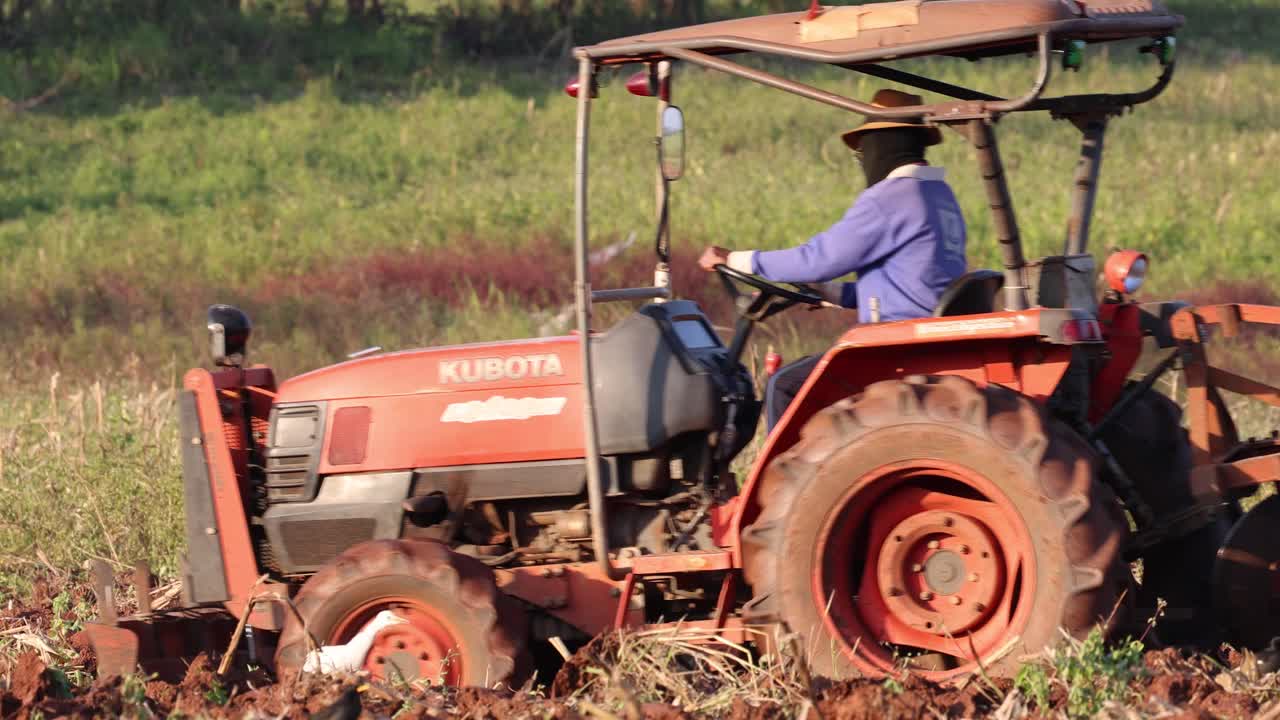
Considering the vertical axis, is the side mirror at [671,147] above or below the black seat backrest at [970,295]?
above

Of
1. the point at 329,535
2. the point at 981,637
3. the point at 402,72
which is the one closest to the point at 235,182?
the point at 402,72

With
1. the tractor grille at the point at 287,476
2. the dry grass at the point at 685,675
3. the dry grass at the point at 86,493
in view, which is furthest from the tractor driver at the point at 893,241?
the dry grass at the point at 86,493

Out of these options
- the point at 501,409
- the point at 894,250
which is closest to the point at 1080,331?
the point at 894,250

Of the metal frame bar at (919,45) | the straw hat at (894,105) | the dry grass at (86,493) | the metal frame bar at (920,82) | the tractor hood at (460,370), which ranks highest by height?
the metal frame bar at (919,45)

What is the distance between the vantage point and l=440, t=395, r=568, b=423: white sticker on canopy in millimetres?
5570

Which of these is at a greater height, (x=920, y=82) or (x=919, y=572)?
(x=920, y=82)

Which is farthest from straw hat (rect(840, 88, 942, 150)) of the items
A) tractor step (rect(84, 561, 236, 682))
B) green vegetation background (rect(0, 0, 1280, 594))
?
green vegetation background (rect(0, 0, 1280, 594))

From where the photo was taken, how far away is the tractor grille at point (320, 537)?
5.69 meters

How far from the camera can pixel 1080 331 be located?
4.79m

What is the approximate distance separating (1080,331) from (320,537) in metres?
2.64

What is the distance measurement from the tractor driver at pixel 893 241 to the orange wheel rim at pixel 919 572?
619 millimetres

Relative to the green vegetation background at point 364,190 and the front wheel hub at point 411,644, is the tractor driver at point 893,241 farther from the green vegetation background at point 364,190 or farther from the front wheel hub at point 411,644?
the green vegetation background at point 364,190

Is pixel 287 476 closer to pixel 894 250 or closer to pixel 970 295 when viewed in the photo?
pixel 894 250

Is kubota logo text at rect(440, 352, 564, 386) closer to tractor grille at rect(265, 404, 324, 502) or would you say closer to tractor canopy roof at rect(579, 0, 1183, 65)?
tractor grille at rect(265, 404, 324, 502)
